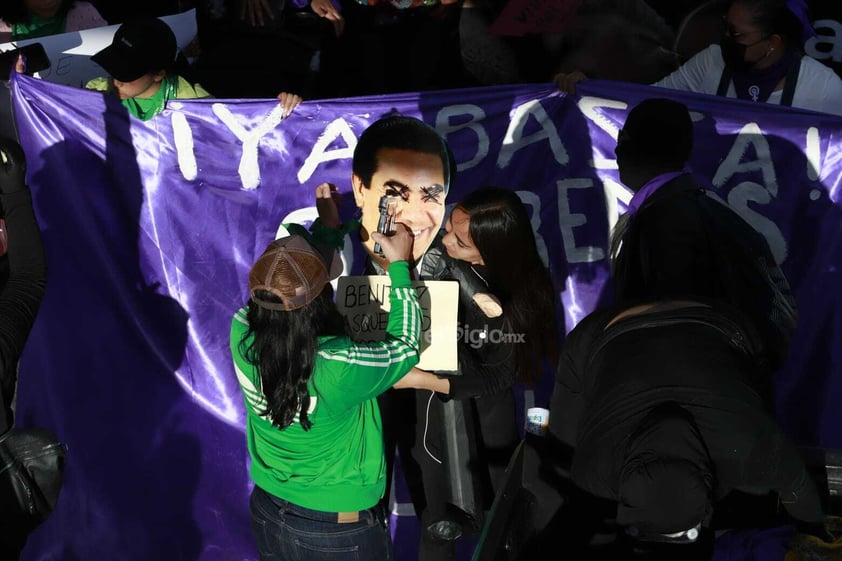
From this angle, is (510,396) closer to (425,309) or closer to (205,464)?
(425,309)

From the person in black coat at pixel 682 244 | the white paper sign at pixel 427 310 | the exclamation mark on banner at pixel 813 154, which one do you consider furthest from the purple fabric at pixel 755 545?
the exclamation mark on banner at pixel 813 154

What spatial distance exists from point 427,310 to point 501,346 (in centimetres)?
40

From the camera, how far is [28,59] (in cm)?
410

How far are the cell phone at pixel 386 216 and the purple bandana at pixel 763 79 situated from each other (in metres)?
1.79

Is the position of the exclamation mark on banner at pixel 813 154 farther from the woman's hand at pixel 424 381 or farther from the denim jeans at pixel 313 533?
the denim jeans at pixel 313 533

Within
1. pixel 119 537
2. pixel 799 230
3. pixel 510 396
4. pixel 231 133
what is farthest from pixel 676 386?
pixel 119 537

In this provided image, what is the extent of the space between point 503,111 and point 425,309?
1.19 m

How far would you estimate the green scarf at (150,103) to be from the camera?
158 inches

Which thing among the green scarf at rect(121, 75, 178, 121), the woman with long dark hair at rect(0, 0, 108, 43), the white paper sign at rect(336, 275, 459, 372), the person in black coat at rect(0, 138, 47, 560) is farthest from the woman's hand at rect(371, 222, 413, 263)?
the woman with long dark hair at rect(0, 0, 108, 43)

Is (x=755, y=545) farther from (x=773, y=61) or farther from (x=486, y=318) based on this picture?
(x=773, y=61)

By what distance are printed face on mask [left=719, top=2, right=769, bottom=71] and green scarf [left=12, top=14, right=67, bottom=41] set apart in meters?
3.26

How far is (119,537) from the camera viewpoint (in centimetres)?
410

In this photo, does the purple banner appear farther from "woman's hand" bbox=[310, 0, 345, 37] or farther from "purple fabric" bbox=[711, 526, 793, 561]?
"purple fabric" bbox=[711, 526, 793, 561]

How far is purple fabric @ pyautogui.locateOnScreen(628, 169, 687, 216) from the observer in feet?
11.0
